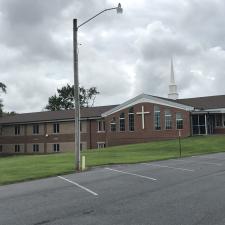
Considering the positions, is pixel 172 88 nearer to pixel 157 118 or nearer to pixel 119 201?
pixel 157 118

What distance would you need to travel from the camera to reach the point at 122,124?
55375 mm

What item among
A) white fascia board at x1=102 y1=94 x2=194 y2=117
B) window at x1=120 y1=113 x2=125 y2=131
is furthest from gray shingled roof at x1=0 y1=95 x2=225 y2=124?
window at x1=120 y1=113 x2=125 y2=131

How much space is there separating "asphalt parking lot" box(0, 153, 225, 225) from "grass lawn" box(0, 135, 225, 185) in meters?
3.50

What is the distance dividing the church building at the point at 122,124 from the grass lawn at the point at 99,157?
14.4 ft

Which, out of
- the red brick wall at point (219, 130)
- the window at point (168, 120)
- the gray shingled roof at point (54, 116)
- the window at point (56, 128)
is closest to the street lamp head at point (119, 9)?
the window at point (168, 120)

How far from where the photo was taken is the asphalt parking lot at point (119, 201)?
Result: 380 inches

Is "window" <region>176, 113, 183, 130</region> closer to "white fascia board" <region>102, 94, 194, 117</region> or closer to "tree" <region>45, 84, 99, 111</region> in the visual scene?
"white fascia board" <region>102, 94, 194, 117</region>

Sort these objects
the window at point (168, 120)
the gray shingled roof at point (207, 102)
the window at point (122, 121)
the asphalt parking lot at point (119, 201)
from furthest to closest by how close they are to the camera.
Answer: the window at point (122, 121) < the gray shingled roof at point (207, 102) < the window at point (168, 120) < the asphalt parking lot at point (119, 201)

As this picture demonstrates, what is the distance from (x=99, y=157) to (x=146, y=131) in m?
22.6

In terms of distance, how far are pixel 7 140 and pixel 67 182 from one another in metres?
52.1

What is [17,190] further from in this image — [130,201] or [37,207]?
[130,201]

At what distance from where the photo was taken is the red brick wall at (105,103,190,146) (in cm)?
5109

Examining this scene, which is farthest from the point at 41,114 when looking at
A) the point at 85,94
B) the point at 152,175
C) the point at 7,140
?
the point at 152,175

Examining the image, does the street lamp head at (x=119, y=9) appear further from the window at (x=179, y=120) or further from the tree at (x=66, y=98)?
the tree at (x=66, y=98)
